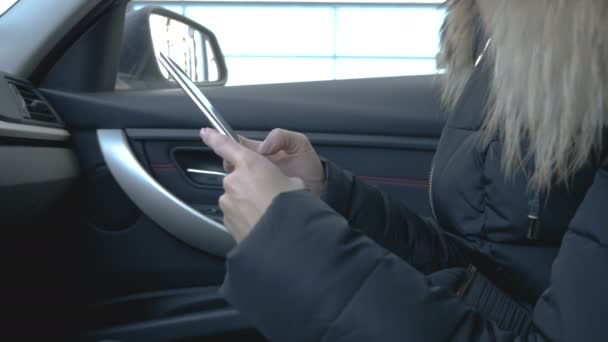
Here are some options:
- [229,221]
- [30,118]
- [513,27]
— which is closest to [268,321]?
[229,221]

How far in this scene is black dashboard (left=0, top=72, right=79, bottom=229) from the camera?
129 centimetres

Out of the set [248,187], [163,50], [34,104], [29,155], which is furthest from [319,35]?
[248,187]

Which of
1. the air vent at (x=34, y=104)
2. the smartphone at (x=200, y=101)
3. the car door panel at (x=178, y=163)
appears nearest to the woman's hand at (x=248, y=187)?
the smartphone at (x=200, y=101)

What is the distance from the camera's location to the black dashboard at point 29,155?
1285 millimetres

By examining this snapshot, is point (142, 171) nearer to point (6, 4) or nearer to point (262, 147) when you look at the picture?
point (6, 4)

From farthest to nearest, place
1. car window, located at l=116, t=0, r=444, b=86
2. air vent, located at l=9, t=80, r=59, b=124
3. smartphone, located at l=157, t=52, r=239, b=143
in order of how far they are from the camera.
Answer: car window, located at l=116, t=0, r=444, b=86, air vent, located at l=9, t=80, r=59, b=124, smartphone, located at l=157, t=52, r=239, b=143

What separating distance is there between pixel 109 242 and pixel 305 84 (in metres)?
0.64

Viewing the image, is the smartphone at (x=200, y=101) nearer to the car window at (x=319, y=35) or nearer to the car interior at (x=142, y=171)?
the car interior at (x=142, y=171)

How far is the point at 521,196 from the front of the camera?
0.88 m

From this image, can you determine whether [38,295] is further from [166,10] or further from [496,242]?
[496,242]

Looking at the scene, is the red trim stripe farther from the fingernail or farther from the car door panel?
the fingernail

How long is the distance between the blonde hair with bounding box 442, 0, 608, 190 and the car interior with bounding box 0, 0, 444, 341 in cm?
85

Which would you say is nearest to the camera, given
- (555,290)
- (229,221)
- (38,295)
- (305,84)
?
(555,290)

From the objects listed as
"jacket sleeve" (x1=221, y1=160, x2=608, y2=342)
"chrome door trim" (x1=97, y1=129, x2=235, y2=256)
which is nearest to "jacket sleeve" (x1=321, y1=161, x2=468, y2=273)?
"jacket sleeve" (x1=221, y1=160, x2=608, y2=342)
